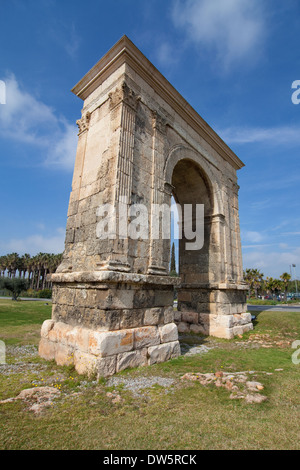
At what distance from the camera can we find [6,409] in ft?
9.62

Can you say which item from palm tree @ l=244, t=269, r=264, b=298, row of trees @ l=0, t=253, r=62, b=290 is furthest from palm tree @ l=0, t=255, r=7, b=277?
palm tree @ l=244, t=269, r=264, b=298

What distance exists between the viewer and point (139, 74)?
6176mm

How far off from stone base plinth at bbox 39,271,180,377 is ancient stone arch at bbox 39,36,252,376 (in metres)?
0.02

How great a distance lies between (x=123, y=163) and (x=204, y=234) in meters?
4.91

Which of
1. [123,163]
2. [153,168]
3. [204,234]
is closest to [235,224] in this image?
[204,234]

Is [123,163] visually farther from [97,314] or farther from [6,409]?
[6,409]

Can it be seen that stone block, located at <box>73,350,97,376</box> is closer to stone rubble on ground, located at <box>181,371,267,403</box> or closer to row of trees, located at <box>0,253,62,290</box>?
stone rubble on ground, located at <box>181,371,267,403</box>

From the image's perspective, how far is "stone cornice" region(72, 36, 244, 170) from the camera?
5.84m

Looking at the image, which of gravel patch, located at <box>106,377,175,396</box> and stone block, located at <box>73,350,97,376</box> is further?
stone block, located at <box>73,350,97,376</box>

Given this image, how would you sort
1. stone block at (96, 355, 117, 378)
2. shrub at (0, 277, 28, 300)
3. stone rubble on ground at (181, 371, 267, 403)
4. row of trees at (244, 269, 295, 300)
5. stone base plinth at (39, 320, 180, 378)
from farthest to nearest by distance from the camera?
row of trees at (244, 269, 295, 300) → shrub at (0, 277, 28, 300) → stone base plinth at (39, 320, 180, 378) → stone block at (96, 355, 117, 378) → stone rubble on ground at (181, 371, 267, 403)

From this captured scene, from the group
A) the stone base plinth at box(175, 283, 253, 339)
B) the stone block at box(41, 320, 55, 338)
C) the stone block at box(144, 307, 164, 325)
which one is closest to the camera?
the stone block at box(144, 307, 164, 325)

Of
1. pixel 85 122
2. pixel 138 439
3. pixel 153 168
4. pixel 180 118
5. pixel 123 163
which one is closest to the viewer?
pixel 138 439

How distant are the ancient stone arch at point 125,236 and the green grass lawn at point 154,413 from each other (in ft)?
1.54

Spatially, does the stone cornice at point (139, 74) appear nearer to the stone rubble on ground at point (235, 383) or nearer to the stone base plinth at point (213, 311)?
the stone base plinth at point (213, 311)
